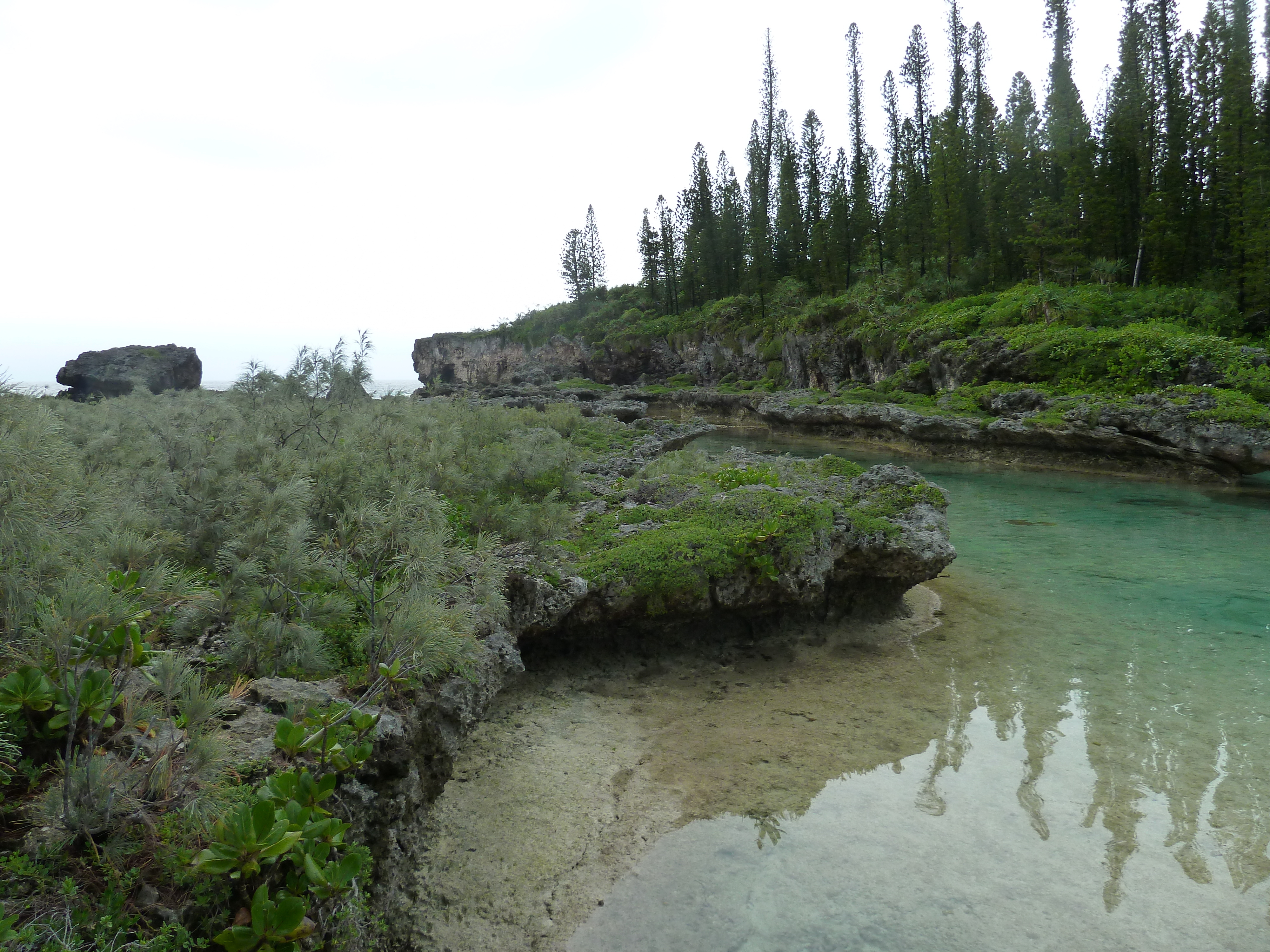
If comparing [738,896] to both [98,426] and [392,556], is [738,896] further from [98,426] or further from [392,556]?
[98,426]

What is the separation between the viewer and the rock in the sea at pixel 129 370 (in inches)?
1036

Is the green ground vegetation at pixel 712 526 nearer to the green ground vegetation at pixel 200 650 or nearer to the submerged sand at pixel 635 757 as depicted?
the submerged sand at pixel 635 757

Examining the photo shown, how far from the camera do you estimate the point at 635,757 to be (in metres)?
5.55

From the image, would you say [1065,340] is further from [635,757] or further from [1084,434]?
[635,757]

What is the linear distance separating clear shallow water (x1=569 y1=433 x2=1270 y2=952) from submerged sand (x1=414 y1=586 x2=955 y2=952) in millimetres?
188

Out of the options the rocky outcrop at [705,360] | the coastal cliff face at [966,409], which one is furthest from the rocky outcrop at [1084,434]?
the rocky outcrop at [705,360]

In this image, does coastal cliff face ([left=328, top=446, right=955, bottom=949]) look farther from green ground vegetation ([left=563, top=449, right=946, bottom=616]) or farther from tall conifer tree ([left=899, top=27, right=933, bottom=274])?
tall conifer tree ([left=899, top=27, right=933, bottom=274])

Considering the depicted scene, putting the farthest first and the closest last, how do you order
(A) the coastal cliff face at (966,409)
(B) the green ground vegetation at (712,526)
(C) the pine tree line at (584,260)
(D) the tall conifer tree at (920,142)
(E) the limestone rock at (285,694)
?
(C) the pine tree line at (584,260), (D) the tall conifer tree at (920,142), (A) the coastal cliff face at (966,409), (B) the green ground vegetation at (712,526), (E) the limestone rock at (285,694)

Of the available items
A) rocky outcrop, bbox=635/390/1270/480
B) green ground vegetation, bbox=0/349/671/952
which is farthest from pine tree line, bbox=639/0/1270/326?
green ground vegetation, bbox=0/349/671/952

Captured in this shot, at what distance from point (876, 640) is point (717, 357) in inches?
1753

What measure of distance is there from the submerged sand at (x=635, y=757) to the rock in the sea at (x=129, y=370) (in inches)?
998

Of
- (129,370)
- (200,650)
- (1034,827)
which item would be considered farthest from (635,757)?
(129,370)

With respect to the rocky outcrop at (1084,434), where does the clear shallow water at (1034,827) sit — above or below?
below

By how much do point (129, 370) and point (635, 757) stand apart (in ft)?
99.7
